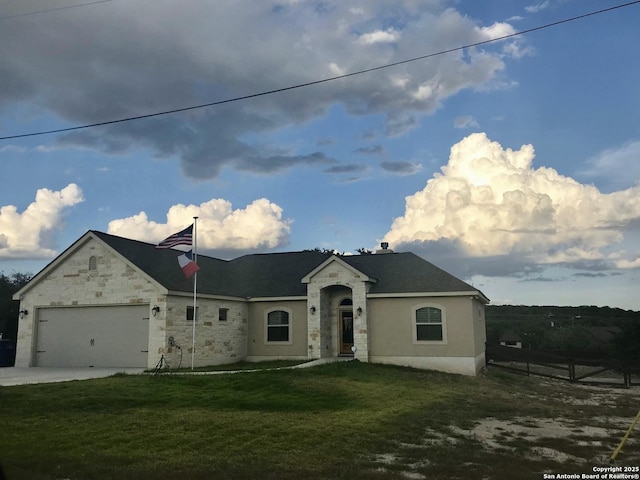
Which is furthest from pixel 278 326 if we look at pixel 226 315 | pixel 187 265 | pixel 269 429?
pixel 269 429

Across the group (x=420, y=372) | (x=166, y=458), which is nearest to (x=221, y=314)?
(x=420, y=372)

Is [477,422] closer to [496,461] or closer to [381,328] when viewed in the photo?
[496,461]

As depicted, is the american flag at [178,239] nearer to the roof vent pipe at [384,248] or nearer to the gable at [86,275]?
the gable at [86,275]

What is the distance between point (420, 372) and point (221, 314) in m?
9.13

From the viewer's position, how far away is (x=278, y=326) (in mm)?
24344

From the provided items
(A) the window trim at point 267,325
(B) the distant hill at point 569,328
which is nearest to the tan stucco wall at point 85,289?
(A) the window trim at point 267,325

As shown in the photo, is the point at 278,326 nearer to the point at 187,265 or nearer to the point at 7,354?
the point at 187,265

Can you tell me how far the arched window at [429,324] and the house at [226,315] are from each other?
0.14 feet

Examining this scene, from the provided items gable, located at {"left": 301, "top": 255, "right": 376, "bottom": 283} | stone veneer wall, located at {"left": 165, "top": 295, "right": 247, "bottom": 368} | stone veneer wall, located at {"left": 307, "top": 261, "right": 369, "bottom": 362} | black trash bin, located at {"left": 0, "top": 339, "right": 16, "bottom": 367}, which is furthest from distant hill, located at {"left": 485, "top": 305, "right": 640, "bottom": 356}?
black trash bin, located at {"left": 0, "top": 339, "right": 16, "bottom": 367}

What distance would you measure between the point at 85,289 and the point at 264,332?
818 centimetres

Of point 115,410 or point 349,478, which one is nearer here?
point 349,478

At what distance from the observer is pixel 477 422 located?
11562mm

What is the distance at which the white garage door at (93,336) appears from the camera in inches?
807

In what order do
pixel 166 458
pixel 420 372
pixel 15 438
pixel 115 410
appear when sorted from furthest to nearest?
1. pixel 420 372
2. pixel 115 410
3. pixel 15 438
4. pixel 166 458
